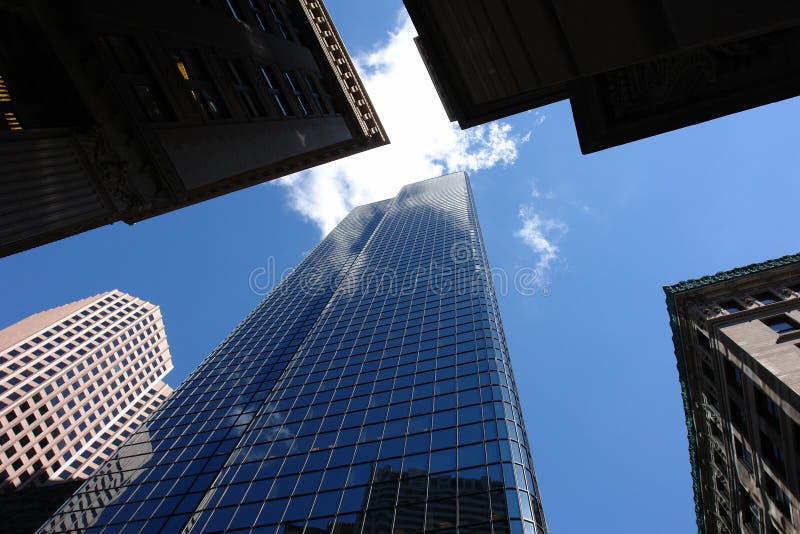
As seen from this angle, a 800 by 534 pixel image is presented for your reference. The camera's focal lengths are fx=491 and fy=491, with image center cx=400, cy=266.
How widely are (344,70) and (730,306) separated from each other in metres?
33.9

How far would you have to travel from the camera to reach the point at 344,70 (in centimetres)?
4028

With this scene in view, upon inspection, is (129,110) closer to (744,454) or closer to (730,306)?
(730,306)

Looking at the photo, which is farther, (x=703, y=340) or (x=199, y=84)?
(x=703, y=340)

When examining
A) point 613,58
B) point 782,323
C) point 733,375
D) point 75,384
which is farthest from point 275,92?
point 75,384

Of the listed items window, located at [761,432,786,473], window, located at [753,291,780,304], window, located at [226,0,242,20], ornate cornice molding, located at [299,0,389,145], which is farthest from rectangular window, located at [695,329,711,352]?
window, located at [226,0,242,20]

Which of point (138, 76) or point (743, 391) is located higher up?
point (138, 76)

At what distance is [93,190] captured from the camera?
14555 mm

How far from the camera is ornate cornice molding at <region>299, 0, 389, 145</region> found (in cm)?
3788

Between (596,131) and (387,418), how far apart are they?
90.1 feet

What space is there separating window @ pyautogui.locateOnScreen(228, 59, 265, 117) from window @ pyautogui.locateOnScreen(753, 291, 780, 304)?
3439cm

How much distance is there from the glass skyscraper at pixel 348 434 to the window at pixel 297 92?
2192 centimetres

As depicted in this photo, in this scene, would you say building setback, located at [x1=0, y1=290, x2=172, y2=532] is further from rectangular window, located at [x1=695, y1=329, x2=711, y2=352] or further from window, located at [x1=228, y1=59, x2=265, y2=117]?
rectangular window, located at [x1=695, y1=329, x2=711, y2=352]

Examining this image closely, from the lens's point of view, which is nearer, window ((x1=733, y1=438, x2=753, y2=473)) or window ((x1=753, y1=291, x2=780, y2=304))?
window ((x1=733, y1=438, x2=753, y2=473))

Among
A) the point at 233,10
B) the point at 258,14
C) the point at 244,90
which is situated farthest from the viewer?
the point at 258,14
